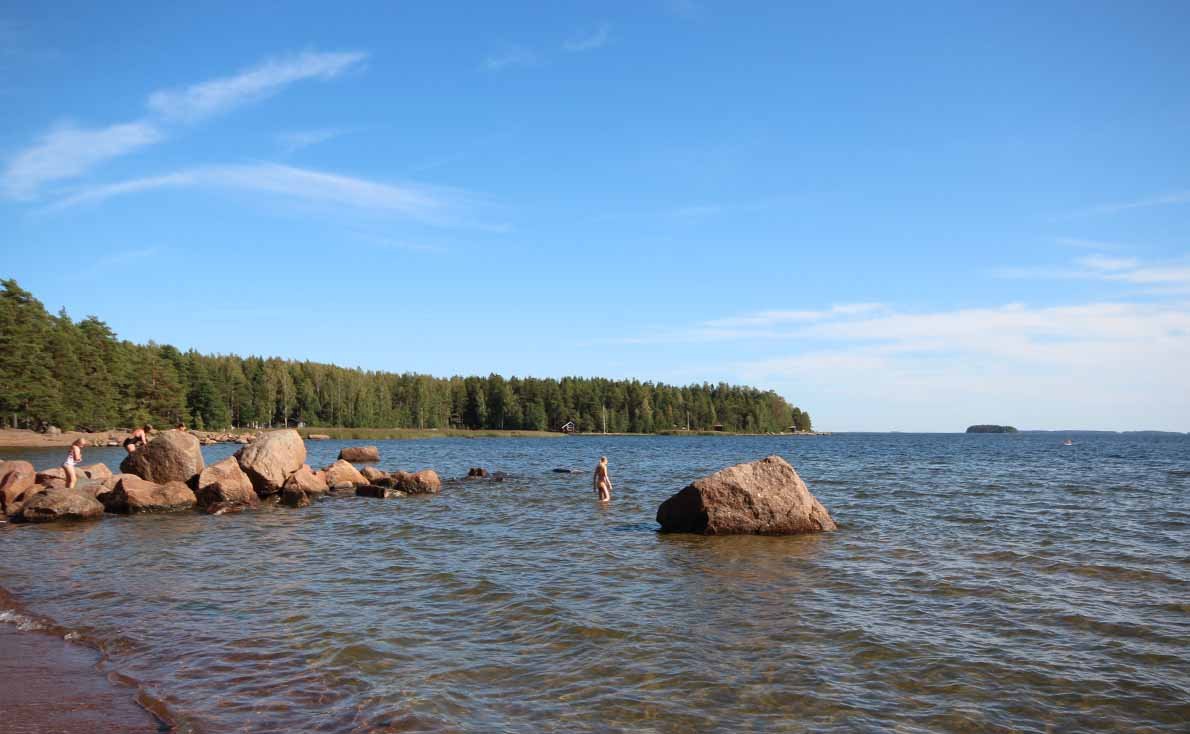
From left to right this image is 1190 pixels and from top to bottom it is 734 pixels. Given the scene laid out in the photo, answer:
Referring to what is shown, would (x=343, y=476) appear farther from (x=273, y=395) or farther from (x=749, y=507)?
(x=273, y=395)

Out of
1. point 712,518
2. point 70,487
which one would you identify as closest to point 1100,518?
point 712,518

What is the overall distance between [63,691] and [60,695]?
151 millimetres

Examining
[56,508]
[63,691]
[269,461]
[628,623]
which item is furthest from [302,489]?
[63,691]

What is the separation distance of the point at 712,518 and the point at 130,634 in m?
12.1

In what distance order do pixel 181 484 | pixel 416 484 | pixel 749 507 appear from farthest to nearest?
pixel 416 484 → pixel 181 484 → pixel 749 507

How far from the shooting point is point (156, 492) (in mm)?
23469

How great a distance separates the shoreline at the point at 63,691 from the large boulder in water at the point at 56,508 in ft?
45.0

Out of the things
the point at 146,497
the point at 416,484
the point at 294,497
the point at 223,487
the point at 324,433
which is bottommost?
the point at 324,433

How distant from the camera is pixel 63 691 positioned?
709 centimetres

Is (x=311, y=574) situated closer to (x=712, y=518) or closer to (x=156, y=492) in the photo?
(x=712, y=518)

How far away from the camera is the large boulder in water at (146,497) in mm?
22703

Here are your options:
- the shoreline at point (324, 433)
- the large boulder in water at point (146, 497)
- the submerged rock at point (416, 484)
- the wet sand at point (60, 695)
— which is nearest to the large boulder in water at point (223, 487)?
the large boulder in water at point (146, 497)

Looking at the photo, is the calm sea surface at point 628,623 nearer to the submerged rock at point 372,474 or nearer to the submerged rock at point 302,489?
the submerged rock at point 302,489

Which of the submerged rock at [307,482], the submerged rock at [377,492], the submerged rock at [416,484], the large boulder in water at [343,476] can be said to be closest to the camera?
the submerged rock at [307,482]
